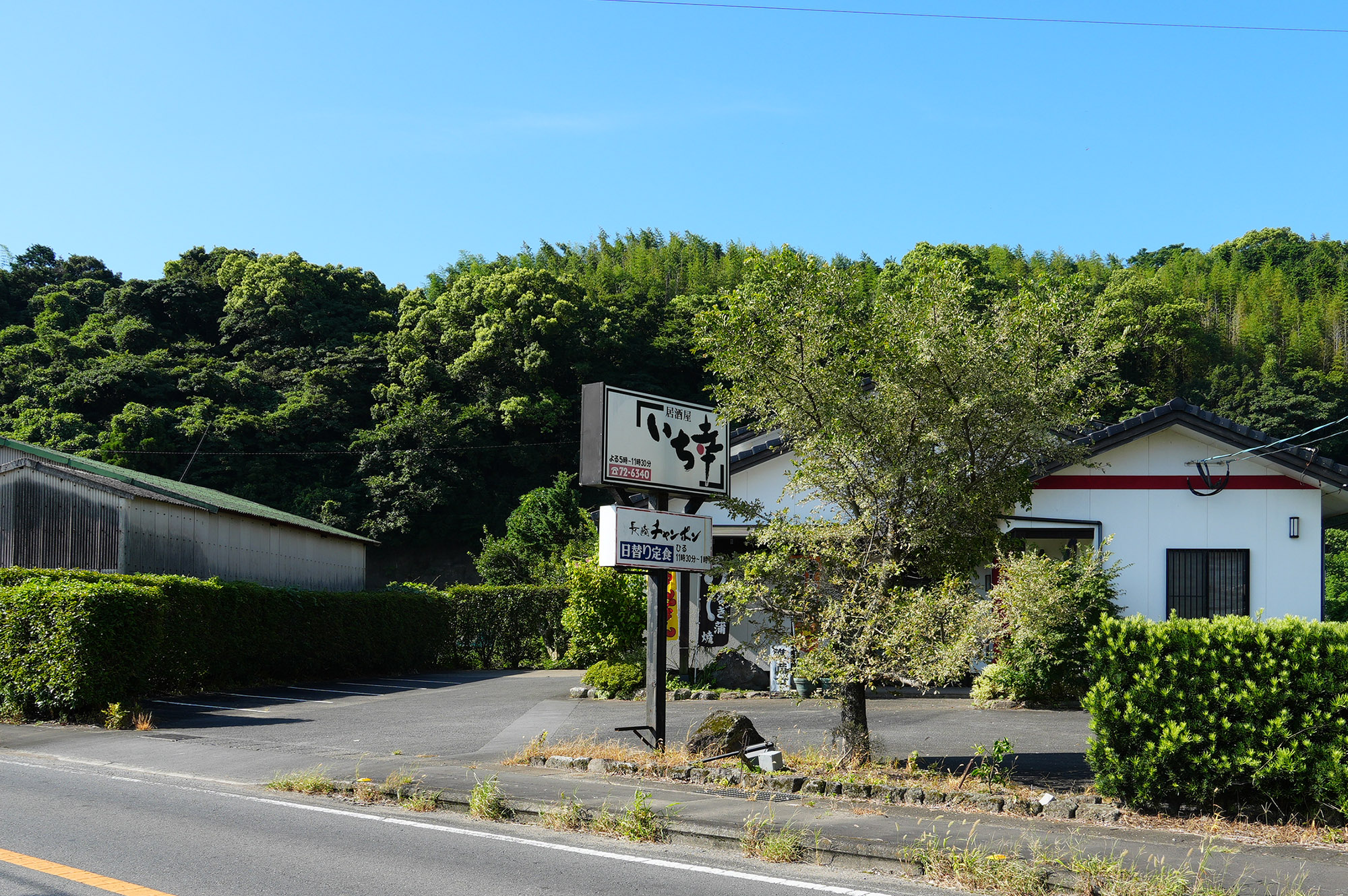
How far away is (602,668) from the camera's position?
1930cm

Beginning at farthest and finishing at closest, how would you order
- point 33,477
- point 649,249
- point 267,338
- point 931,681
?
point 649,249 < point 267,338 < point 33,477 < point 931,681

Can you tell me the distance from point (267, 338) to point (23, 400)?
12.1 metres

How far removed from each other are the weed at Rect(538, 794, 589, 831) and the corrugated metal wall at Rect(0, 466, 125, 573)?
63.2ft

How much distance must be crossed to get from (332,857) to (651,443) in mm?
5702

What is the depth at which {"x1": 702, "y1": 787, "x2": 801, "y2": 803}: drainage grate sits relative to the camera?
30.8 ft

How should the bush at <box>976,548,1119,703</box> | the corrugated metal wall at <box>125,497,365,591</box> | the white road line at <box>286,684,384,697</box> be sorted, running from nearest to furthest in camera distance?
1. the bush at <box>976,548,1119,703</box>
2. the white road line at <box>286,684,384,697</box>
3. the corrugated metal wall at <box>125,497,365,591</box>

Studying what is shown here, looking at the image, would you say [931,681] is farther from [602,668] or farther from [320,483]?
[320,483]

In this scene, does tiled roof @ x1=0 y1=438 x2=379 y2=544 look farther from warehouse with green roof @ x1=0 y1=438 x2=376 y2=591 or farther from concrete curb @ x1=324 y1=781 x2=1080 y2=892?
concrete curb @ x1=324 y1=781 x2=1080 y2=892

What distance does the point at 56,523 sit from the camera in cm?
2489

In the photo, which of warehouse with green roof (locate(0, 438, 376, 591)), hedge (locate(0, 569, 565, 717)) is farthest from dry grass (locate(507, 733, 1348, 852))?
warehouse with green roof (locate(0, 438, 376, 591))

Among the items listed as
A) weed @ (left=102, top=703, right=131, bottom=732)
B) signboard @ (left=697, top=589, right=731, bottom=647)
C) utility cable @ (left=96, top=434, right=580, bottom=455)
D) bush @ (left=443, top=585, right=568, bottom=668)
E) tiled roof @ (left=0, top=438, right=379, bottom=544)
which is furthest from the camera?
utility cable @ (left=96, top=434, right=580, bottom=455)

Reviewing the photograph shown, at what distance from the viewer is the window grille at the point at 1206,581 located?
17.6 meters

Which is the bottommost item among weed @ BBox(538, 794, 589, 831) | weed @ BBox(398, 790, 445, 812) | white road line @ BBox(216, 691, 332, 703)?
white road line @ BBox(216, 691, 332, 703)

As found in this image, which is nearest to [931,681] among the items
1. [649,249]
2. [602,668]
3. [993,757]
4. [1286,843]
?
[993,757]
